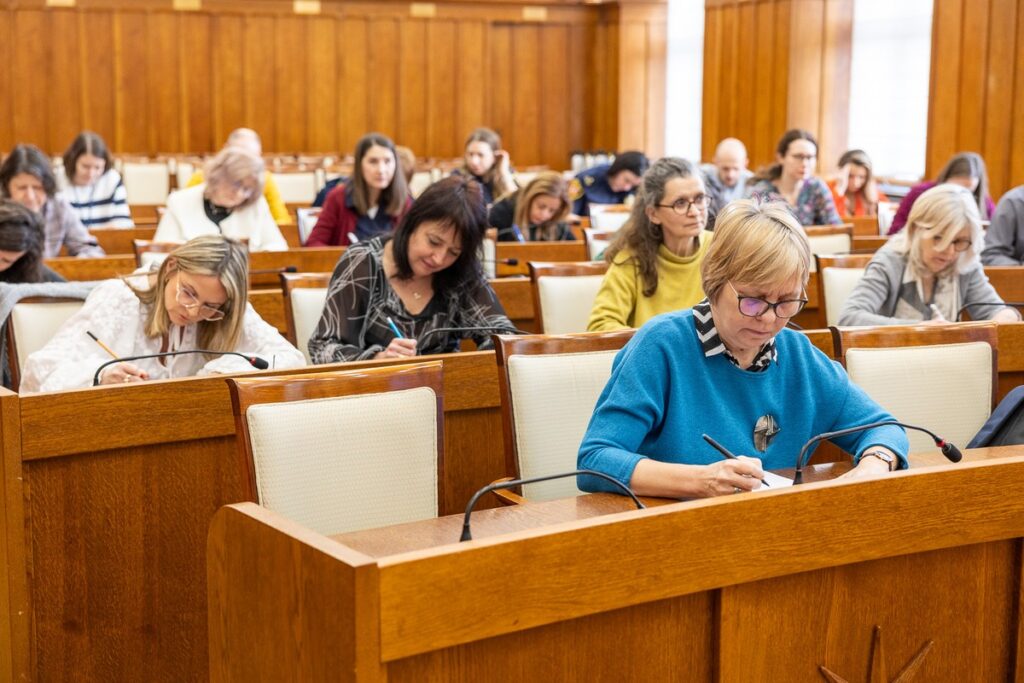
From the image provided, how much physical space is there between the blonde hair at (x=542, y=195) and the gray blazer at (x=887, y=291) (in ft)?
8.26

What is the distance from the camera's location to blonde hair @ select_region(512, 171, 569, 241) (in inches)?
248

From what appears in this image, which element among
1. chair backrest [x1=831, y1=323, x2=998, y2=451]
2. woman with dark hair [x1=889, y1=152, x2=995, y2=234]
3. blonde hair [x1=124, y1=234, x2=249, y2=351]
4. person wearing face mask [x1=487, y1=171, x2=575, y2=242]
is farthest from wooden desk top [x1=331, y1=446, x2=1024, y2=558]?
woman with dark hair [x1=889, y1=152, x2=995, y2=234]

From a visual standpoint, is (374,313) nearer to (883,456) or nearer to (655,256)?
(655,256)

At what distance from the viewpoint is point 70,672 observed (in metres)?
2.55

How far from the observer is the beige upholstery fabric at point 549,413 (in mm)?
2721

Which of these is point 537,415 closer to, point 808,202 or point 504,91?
point 808,202

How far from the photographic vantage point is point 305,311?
3.82m

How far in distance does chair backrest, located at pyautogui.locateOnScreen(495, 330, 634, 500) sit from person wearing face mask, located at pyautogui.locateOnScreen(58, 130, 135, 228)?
18.3 ft

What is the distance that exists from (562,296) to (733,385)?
1890mm

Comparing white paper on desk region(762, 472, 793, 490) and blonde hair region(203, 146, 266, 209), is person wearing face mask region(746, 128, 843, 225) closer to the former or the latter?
blonde hair region(203, 146, 266, 209)

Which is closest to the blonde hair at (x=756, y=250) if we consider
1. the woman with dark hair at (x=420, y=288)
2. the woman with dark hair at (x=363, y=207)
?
the woman with dark hair at (x=420, y=288)

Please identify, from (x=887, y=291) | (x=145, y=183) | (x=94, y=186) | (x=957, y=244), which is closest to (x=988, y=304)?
(x=957, y=244)

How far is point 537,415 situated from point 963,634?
1.07 metres

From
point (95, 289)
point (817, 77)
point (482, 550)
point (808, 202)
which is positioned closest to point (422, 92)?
point (817, 77)
